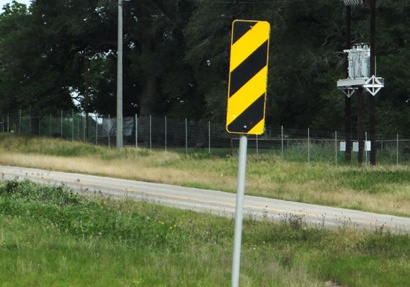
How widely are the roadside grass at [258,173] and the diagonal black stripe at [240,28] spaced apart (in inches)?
A: 583

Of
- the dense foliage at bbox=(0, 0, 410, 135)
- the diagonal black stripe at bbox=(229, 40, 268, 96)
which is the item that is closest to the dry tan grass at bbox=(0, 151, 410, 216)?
the dense foliage at bbox=(0, 0, 410, 135)

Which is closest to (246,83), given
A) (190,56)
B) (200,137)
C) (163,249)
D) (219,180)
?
(163,249)

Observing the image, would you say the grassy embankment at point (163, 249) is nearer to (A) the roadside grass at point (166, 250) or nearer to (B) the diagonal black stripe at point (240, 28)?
(A) the roadside grass at point (166, 250)

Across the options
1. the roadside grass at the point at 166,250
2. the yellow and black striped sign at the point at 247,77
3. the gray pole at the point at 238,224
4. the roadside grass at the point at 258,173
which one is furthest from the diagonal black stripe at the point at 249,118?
the roadside grass at the point at 258,173

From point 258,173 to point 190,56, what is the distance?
19944mm

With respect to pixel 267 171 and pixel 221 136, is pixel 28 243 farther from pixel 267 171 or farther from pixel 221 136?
pixel 221 136

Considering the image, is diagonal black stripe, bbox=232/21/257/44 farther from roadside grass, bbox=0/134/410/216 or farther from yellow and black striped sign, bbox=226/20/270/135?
roadside grass, bbox=0/134/410/216

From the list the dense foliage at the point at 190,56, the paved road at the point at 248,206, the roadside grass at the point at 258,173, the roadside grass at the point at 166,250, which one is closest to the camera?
the roadside grass at the point at 166,250

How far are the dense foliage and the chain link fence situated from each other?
2.12 metres

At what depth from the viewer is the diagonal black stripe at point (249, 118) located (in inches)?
215

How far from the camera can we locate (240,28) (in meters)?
5.53

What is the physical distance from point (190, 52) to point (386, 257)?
37411 mm

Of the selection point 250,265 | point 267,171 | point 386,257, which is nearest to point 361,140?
point 267,171

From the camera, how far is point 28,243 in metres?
8.79
